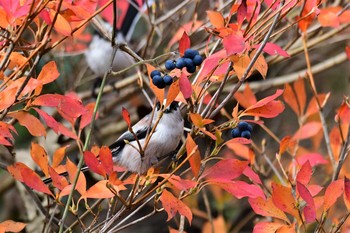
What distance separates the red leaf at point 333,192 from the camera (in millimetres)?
1543

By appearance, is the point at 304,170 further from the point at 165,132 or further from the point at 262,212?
the point at 165,132

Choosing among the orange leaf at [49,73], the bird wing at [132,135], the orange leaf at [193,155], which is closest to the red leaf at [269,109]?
the orange leaf at [193,155]

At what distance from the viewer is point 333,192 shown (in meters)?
1.54

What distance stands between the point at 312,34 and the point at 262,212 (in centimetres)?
172

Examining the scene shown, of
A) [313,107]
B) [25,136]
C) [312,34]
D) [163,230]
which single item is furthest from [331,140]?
[163,230]

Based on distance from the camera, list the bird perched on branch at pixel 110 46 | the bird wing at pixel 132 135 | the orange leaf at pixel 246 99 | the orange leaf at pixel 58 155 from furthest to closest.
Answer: the bird perched on branch at pixel 110 46 < the bird wing at pixel 132 135 < the orange leaf at pixel 246 99 < the orange leaf at pixel 58 155

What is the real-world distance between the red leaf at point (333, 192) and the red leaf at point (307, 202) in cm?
7

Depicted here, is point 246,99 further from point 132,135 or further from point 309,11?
point 132,135

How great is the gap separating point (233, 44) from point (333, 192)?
1.48ft

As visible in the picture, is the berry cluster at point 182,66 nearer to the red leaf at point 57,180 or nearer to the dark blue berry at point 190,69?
the dark blue berry at point 190,69


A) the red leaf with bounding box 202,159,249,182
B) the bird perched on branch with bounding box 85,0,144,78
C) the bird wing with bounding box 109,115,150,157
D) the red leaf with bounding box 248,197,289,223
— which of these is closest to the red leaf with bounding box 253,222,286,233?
the red leaf with bounding box 248,197,289,223

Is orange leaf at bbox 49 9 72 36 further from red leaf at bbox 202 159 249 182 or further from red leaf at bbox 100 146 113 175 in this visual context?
red leaf at bbox 202 159 249 182

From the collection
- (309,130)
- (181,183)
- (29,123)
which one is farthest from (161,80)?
(309,130)

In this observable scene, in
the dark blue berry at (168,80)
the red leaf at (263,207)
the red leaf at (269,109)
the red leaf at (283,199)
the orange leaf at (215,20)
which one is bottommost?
the red leaf at (263,207)
